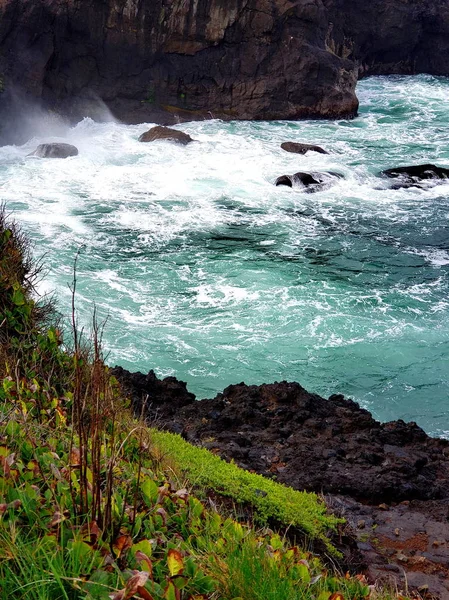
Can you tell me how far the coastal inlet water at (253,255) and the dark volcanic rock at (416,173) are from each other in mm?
731

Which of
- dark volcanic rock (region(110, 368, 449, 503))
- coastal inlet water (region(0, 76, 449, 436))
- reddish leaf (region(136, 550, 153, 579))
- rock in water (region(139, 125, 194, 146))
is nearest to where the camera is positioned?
reddish leaf (region(136, 550, 153, 579))

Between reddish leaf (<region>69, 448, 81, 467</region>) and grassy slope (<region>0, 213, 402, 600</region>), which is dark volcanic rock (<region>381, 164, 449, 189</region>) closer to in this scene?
grassy slope (<region>0, 213, 402, 600</region>)

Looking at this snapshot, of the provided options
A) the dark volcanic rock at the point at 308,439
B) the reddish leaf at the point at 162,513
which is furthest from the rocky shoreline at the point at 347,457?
the reddish leaf at the point at 162,513

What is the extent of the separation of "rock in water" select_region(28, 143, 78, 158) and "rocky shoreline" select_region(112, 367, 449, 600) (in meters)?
19.6

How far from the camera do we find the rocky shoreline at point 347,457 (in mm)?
8439

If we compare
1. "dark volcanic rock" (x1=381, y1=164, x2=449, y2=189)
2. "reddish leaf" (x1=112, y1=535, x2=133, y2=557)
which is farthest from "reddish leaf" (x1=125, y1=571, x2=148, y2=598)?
"dark volcanic rock" (x1=381, y1=164, x2=449, y2=189)

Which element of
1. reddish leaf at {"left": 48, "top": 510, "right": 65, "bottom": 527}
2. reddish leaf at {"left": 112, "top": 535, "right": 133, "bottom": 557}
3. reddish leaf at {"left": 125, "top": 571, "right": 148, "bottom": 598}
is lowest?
reddish leaf at {"left": 112, "top": 535, "right": 133, "bottom": 557}

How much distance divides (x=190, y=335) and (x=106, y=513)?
12800mm

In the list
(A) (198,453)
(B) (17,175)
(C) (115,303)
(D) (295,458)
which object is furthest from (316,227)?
(A) (198,453)

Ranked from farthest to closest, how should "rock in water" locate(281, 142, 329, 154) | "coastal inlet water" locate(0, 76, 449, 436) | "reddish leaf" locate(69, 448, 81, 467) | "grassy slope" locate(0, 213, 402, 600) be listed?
"rock in water" locate(281, 142, 329, 154), "coastal inlet water" locate(0, 76, 449, 436), "reddish leaf" locate(69, 448, 81, 467), "grassy slope" locate(0, 213, 402, 600)

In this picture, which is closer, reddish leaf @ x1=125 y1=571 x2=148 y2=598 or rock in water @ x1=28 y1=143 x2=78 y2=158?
reddish leaf @ x1=125 y1=571 x2=148 y2=598

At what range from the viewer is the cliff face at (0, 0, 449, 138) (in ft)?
119

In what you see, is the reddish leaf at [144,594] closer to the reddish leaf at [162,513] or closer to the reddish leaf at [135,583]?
the reddish leaf at [135,583]

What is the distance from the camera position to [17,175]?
28328 millimetres
